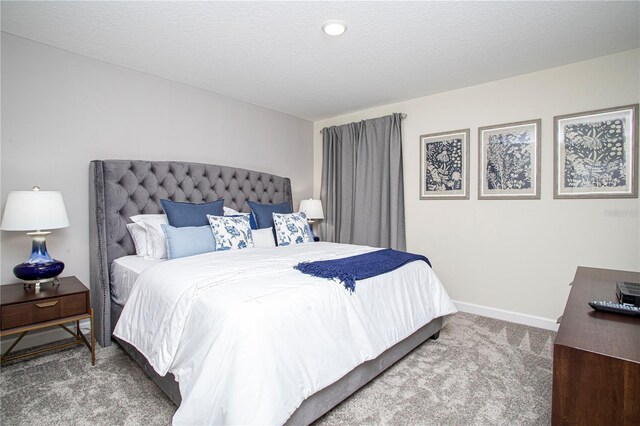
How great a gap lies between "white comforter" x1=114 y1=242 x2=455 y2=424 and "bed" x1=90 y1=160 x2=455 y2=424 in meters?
0.01

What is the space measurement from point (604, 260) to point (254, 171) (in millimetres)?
3548

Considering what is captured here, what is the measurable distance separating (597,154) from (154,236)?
3.77 metres

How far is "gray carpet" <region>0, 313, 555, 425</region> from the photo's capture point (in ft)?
5.67

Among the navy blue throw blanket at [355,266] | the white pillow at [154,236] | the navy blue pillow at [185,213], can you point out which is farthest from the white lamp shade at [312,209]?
the white pillow at [154,236]

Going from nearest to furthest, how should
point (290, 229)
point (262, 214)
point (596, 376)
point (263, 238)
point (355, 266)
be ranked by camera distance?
point (596, 376)
point (355, 266)
point (263, 238)
point (290, 229)
point (262, 214)

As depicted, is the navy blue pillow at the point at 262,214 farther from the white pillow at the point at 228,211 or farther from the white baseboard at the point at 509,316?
the white baseboard at the point at 509,316

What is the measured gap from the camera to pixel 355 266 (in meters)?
2.22

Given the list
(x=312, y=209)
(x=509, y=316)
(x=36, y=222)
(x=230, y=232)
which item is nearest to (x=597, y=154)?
(x=509, y=316)

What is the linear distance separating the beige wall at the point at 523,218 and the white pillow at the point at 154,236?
267 centimetres

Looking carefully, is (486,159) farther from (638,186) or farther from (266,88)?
(266,88)

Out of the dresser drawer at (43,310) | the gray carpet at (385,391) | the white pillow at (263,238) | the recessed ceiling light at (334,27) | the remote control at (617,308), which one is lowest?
the gray carpet at (385,391)

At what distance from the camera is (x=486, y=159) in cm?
333

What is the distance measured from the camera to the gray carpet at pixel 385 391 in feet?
5.67

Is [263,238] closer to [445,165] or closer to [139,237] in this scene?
[139,237]
